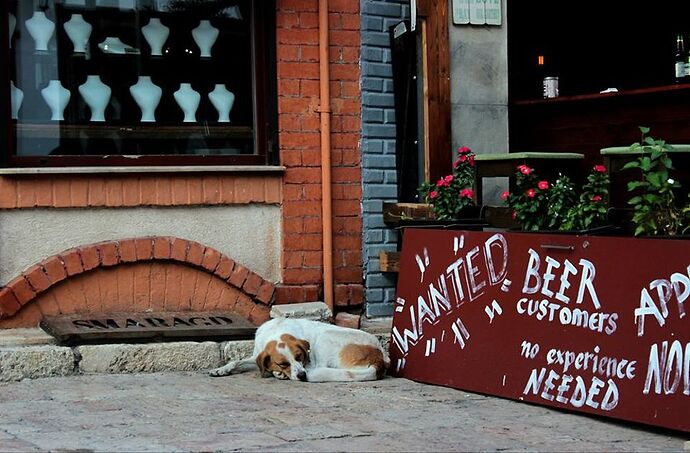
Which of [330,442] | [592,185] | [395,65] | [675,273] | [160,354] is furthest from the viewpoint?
[395,65]

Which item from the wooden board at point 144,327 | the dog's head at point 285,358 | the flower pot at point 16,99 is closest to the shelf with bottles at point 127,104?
the flower pot at point 16,99

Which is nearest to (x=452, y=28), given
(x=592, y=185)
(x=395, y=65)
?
(x=395, y=65)

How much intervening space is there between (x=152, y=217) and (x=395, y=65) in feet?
6.87

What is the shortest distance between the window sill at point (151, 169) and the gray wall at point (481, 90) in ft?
5.07

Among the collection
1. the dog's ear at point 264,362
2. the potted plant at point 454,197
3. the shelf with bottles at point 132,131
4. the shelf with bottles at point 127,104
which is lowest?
the dog's ear at point 264,362

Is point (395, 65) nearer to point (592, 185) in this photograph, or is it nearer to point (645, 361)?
point (592, 185)

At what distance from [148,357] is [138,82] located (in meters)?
1.99

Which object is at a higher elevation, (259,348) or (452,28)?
(452,28)

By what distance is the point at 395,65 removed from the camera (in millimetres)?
8156

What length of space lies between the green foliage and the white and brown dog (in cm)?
124

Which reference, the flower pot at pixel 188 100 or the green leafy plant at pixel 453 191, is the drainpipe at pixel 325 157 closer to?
the green leafy plant at pixel 453 191

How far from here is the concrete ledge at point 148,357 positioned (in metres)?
6.93

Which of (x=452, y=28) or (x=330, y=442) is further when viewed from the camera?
(x=452, y=28)

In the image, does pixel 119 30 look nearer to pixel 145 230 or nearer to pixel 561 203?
pixel 145 230
